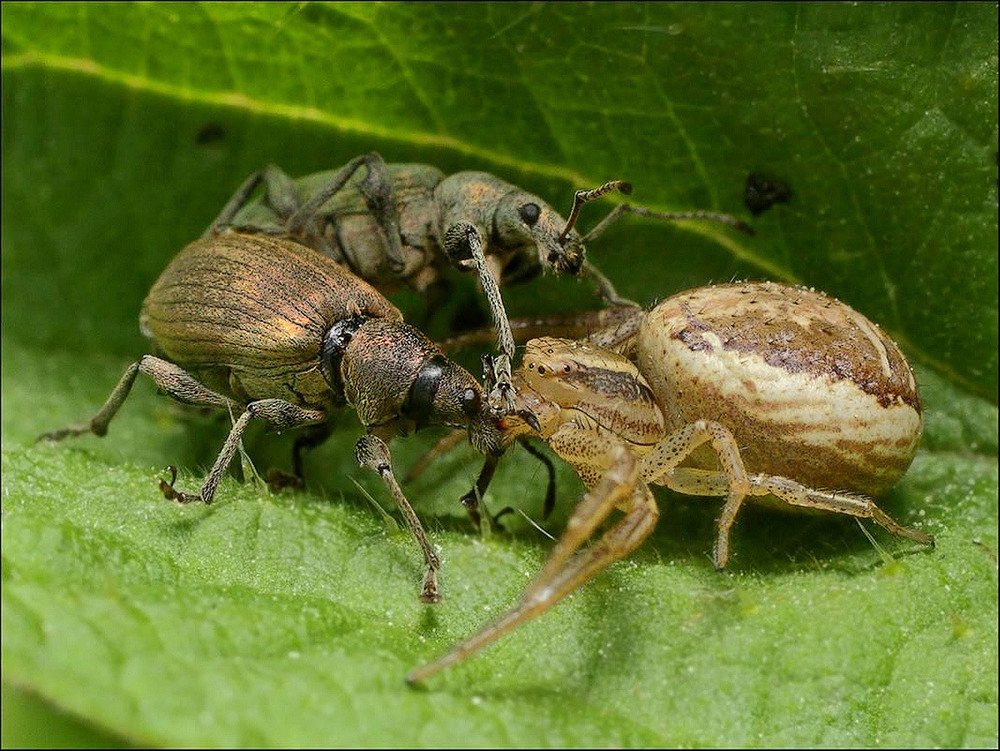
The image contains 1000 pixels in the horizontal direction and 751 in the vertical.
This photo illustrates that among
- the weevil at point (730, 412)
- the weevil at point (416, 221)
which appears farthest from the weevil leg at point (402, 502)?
the weevil at point (416, 221)

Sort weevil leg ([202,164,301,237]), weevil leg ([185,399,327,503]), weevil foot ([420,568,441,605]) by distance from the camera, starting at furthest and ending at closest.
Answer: weevil leg ([202,164,301,237]) → weevil leg ([185,399,327,503]) → weevil foot ([420,568,441,605])

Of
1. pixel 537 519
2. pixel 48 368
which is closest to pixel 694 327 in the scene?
pixel 537 519

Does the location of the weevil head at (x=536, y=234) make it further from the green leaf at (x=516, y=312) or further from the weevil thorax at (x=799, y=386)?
the weevil thorax at (x=799, y=386)

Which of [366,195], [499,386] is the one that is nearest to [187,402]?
[366,195]

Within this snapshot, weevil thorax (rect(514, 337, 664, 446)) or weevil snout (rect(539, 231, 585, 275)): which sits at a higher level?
weevil snout (rect(539, 231, 585, 275))

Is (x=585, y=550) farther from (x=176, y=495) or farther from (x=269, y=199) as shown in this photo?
(x=269, y=199)

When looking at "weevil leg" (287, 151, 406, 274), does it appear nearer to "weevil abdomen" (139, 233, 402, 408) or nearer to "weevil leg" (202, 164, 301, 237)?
"weevil leg" (202, 164, 301, 237)

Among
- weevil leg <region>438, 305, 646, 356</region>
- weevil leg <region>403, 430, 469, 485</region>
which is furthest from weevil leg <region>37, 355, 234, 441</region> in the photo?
weevil leg <region>438, 305, 646, 356</region>
